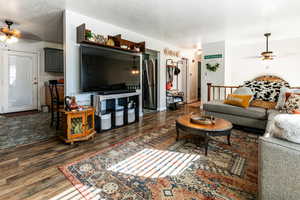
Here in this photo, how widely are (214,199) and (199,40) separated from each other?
201 inches

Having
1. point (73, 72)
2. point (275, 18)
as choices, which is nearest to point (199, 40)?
point (275, 18)

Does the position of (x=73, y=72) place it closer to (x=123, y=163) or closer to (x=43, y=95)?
(x=123, y=163)

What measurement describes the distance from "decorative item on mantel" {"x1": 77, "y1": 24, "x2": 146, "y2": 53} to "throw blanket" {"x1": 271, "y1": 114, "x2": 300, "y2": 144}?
307 centimetres

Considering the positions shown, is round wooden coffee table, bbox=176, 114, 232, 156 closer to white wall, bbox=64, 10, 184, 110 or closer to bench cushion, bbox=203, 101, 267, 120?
bench cushion, bbox=203, 101, 267, 120

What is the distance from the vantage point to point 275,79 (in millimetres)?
5273

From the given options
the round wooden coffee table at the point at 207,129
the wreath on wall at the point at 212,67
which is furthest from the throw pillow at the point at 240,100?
the wreath on wall at the point at 212,67

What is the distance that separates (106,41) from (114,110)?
1.50m

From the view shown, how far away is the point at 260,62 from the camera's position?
219 inches

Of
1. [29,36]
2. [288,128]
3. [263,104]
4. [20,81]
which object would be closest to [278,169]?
[288,128]

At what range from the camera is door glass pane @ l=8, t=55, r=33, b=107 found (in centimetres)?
493

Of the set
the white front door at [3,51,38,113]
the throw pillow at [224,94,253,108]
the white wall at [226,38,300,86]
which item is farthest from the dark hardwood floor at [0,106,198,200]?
the white wall at [226,38,300,86]

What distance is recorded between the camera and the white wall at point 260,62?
504 cm

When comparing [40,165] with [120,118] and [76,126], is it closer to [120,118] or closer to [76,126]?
[76,126]

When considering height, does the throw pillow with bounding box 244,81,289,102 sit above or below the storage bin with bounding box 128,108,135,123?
above
